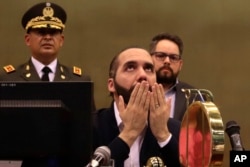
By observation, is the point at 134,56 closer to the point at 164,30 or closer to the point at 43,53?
the point at 43,53

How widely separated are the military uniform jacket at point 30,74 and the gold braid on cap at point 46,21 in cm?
17

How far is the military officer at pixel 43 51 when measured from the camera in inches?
101

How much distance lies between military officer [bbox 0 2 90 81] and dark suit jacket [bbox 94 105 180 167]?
0.64m

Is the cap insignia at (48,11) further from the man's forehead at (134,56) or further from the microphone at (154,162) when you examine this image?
the microphone at (154,162)

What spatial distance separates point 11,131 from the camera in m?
1.26

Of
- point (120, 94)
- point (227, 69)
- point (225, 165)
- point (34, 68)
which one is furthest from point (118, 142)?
point (227, 69)

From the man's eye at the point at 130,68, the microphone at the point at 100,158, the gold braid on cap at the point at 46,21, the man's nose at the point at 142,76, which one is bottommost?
the microphone at the point at 100,158

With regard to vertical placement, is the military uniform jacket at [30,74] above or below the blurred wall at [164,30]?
below

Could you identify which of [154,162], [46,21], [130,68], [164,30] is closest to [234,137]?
[154,162]

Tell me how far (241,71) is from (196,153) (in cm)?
199

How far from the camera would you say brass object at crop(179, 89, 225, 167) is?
140 centimetres

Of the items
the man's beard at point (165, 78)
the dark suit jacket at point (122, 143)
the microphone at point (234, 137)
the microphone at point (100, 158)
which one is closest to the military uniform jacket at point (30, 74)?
the man's beard at point (165, 78)

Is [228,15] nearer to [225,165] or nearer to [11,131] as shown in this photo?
[225,165]

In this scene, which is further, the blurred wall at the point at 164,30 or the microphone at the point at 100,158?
the blurred wall at the point at 164,30
